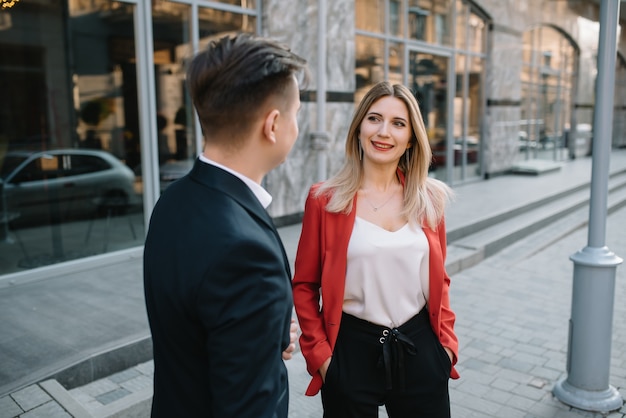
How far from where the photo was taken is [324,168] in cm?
870

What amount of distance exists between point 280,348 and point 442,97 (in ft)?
42.2

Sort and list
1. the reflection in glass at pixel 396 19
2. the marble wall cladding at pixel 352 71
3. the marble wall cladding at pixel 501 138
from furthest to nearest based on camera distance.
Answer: the marble wall cladding at pixel 501 138 < the reflection in glass at pixel 396 19 < the marble wall cladding at pixel 352 71

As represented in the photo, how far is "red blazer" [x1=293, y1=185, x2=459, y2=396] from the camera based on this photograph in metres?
2.38

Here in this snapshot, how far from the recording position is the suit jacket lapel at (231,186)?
1382 millimetres

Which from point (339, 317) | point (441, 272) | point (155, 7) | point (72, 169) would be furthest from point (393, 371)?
point (72, 169)

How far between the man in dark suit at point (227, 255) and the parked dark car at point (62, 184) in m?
6.86

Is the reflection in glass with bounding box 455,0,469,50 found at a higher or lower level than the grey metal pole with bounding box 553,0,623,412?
higher

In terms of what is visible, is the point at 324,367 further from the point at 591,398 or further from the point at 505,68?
the point at 505,68

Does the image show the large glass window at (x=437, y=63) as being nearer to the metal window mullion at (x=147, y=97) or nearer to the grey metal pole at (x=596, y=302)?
the metal window mullion at (x=147, y=97)

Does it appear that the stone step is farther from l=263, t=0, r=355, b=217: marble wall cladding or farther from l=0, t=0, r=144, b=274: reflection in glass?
l=0, t=0, r=144, b=274: reflection in glass

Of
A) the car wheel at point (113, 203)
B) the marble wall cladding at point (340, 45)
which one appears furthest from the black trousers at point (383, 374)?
the marble wall cladding at point (340, 45)

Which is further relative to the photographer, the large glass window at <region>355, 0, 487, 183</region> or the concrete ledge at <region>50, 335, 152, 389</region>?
the large glass window at <region>355, 0, 487, 183</region>

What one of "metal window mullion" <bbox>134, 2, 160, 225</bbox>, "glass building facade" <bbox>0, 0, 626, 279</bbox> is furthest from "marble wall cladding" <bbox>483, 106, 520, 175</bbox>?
"metal window mullion" <bbox>134, 2, 160, 225</bbox>

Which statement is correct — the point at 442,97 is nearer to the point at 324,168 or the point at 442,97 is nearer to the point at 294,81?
the point at 324,168
